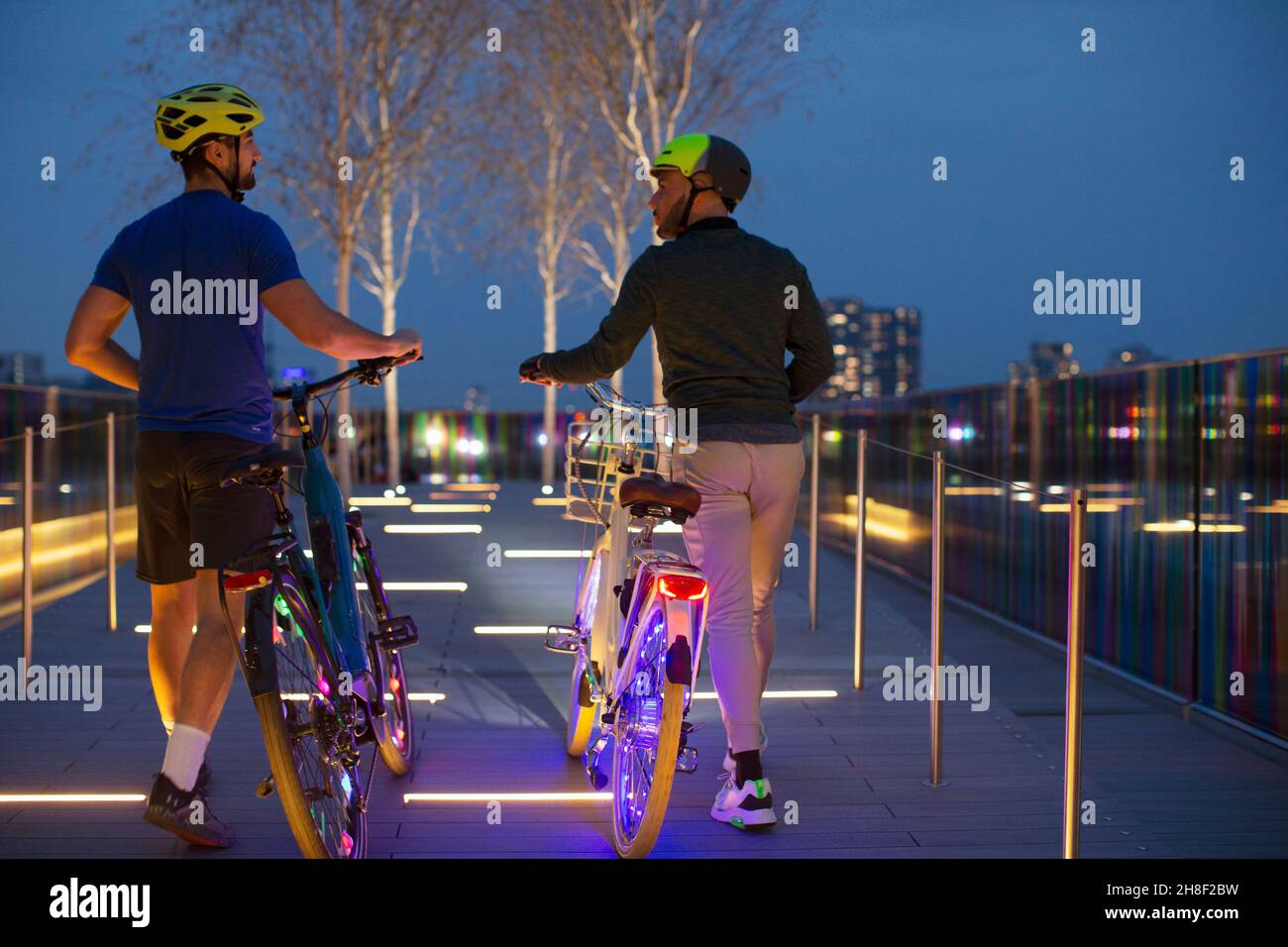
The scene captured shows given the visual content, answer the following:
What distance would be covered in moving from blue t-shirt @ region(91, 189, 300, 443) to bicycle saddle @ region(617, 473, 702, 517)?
0.95 meters

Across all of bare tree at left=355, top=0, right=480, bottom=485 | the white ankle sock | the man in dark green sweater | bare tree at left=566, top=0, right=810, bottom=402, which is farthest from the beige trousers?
bare tree at left=566, top=0, right=810, bottom=402

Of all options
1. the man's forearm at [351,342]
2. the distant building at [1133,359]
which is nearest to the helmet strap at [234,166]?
the man's forearm at [351,342]

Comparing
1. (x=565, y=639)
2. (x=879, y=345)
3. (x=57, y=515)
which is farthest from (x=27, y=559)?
(x=879, y=345)

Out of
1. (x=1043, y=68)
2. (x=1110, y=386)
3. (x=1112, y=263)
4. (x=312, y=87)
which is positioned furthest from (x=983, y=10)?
(x=1112, y=263)

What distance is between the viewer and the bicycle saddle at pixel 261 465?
292 centimetres

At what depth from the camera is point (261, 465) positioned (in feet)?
9.56

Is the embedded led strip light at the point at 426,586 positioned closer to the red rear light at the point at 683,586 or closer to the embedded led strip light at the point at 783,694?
the embedded led strip light at the point at 783,694

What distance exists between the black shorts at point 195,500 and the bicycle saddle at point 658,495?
2.85ft

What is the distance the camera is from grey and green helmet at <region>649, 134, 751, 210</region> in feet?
11.9

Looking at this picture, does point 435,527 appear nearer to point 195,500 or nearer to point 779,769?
point 779,769

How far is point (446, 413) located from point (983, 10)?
60.0ft

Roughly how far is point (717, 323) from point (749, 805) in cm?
129

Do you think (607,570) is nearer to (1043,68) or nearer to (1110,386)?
(1110,386)
